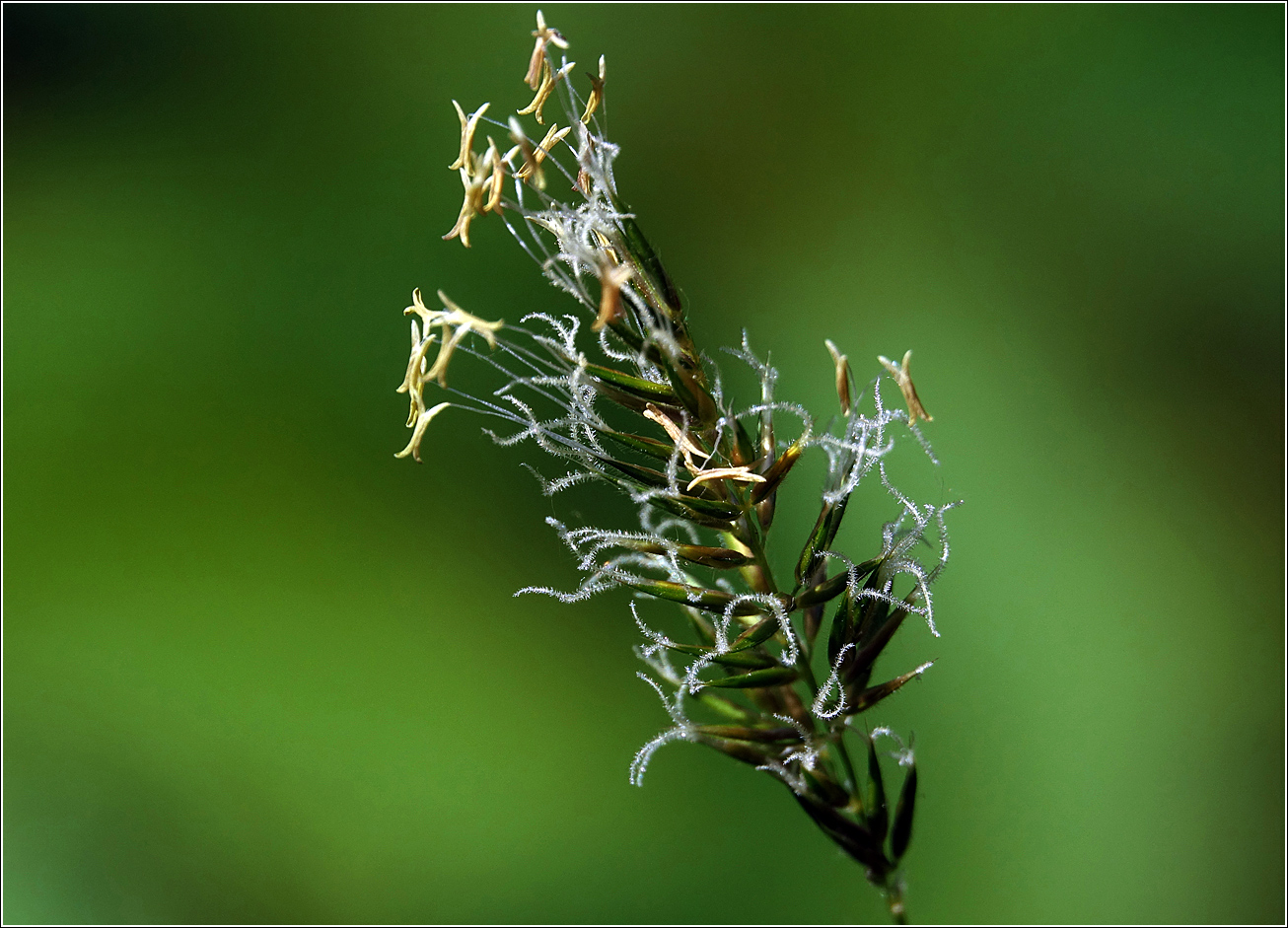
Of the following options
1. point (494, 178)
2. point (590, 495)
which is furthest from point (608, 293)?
point (590, 495)

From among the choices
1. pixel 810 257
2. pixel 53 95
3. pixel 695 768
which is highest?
pixel 53 95

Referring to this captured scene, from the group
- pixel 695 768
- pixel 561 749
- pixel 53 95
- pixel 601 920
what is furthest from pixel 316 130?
pixel 601 920

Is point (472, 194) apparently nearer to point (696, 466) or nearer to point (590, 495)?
point (696, 466)

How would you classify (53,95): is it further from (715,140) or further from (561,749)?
(561,749)

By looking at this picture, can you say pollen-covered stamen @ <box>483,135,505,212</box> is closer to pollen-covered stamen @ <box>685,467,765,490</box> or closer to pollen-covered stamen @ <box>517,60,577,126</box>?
pollen-covered stamen @ <box>517,60,577,126</box>

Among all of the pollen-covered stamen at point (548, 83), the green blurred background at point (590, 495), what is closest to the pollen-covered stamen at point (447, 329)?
the pollen-covered stamen at point (548, 83)

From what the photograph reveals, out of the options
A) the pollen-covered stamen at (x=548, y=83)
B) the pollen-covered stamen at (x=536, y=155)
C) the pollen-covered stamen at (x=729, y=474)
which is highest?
the pollen-covered stamen at (x=548, y=83)

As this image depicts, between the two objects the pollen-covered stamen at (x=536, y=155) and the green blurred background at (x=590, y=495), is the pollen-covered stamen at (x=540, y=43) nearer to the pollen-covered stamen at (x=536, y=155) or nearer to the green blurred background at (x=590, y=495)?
the pollen-covered stamen at (x=536, y=155)

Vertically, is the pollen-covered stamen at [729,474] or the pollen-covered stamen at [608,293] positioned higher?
the pollen-covered stamen at [608,293]
